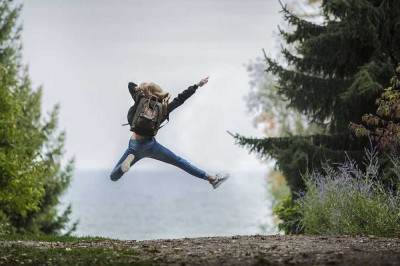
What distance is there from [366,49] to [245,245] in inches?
307

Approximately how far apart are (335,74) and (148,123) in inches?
293

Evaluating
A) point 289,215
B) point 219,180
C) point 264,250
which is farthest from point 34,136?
point 264,250

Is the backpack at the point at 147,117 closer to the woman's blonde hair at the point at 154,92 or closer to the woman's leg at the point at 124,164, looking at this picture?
the woman's blonde hair at the point at 154,92

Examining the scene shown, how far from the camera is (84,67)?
247 ft

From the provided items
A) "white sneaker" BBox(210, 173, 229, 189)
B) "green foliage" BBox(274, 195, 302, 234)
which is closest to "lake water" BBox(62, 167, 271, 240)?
"green foliage" BBox(274, 195, 302, 234)

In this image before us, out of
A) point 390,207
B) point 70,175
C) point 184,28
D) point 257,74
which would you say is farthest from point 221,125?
point 390,207

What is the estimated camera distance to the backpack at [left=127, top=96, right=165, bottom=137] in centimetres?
1045

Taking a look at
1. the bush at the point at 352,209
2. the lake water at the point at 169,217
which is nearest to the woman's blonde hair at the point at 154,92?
the bush at the point at 352,209

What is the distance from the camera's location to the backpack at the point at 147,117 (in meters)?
10.4

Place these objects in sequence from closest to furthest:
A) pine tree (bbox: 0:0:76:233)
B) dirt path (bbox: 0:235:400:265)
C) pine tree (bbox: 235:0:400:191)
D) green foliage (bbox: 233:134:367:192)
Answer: dirt path (bbox: 0:235:400:265) < pine tree (bbox: 235:0:400:191) < green foliage (bbox: 233:134:367:192) < pine tree (bbox: 0:0:76:233)

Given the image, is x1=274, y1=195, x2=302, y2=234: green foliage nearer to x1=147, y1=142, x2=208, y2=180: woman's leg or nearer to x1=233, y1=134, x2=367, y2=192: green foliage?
x1=233, y1=134, x2=367, y2=192: green foliage

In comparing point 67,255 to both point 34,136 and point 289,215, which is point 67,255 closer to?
point 289,215

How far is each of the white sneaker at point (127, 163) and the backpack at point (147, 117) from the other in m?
0.39

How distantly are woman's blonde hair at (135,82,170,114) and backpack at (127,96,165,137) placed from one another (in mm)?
86
